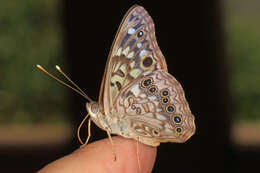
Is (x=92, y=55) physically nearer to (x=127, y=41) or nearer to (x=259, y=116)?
(x=127, y=41)

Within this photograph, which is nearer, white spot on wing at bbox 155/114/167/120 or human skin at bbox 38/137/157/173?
human skin at bbox 38/137/157/173

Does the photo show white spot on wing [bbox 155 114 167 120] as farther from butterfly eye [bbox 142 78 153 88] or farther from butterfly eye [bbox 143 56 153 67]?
butterfly eye [bbox 143 56 153 67]

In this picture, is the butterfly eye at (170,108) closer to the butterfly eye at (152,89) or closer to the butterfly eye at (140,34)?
the butterfly eye at (152,89)

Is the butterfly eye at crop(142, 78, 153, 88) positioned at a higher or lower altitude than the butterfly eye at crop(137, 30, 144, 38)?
lower

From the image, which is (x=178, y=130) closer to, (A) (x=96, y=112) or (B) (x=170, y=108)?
(B) (x=170, y=108)

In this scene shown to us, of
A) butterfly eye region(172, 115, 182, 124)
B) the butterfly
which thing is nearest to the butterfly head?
the butterfly

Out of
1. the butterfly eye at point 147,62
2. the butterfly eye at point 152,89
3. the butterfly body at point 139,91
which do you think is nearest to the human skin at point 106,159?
the butterfly body at point 139,91

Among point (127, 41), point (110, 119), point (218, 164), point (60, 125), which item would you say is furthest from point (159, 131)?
point (60, 125)
